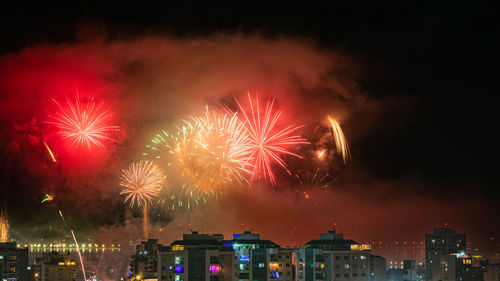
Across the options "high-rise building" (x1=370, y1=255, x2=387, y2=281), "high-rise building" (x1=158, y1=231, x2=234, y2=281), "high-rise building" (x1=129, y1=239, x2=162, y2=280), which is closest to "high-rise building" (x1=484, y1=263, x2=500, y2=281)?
"high-rise building" (x1=370, y1=255, x2=387, y2=281)

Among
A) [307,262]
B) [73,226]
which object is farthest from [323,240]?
[73,226]

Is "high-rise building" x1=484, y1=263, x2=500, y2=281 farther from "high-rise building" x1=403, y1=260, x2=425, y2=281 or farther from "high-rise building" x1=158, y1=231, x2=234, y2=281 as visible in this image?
"high-rise building" x1=158, y1=231, x2=234, y2=281

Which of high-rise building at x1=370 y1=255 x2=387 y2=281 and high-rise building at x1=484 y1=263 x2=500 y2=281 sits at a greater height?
high-rise building at x1=370 y1=255 x2=387 y2=281

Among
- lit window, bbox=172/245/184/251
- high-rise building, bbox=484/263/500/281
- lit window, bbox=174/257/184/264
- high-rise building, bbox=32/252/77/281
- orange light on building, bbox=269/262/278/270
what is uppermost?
lit window, bbox=172/245/184/251

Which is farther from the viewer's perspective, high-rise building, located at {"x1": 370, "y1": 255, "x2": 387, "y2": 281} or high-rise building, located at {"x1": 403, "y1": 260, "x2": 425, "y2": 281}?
high-rise building, located at {"x1": 403, "y1": 260, "x2": 425, "y2": 281}

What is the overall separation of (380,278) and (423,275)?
2152cm

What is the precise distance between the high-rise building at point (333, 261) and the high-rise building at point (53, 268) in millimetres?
28334

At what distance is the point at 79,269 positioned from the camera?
254 ft

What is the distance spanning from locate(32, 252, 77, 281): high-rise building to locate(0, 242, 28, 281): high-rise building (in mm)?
2953

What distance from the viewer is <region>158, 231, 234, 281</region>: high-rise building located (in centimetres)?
4244

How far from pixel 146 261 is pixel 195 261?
1929 centimetres

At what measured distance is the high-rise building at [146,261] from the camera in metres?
59.0

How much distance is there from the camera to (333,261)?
167 feet

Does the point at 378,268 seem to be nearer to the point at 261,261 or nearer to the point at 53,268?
the point at 261,261
